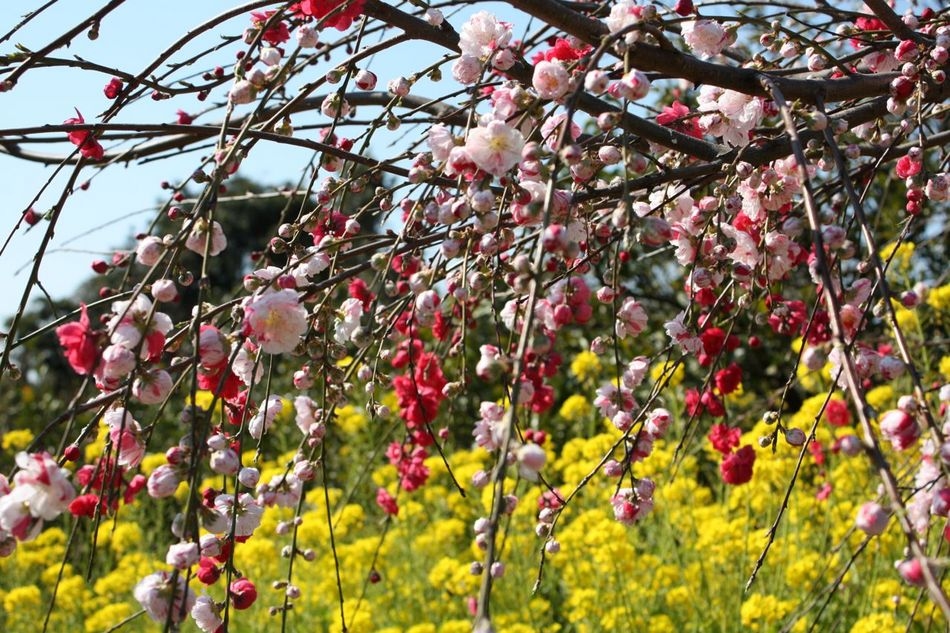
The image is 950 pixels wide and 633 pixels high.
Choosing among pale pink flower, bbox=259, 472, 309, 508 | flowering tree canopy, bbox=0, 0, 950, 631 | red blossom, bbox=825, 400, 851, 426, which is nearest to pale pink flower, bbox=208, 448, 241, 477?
flowering tree canopy, bbox=0, 0, 950, 631

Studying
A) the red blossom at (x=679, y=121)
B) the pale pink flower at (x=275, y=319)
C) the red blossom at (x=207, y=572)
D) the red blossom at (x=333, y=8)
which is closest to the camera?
the pale pink flower at (x=275, y=319)

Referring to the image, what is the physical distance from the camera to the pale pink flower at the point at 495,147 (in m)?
0.89

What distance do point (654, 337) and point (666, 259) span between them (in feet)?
1.30

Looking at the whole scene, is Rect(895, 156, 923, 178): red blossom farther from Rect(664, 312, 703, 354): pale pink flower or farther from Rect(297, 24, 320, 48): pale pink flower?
Rect(297, 24, 320, 48): pale pink flower

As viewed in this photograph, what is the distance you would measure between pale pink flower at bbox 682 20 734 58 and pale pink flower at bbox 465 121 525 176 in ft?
1.37

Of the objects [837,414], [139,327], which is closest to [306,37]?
[139,327]

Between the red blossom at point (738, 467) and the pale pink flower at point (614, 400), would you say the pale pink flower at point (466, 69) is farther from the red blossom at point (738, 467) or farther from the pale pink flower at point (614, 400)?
the red blossom at point (738, 467)

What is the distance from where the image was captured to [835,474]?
2355mm

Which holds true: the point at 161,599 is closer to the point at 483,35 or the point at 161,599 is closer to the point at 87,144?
the point at 87,144

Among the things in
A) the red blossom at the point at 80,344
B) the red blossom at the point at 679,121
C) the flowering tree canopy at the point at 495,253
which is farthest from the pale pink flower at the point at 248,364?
the red blossom at the point at 679,121

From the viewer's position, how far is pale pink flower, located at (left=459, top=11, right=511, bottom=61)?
114cm

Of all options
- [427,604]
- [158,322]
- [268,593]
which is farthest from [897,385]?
[158,322]

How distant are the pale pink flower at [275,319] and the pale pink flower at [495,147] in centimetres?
22

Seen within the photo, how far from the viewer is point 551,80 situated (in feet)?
3.13
